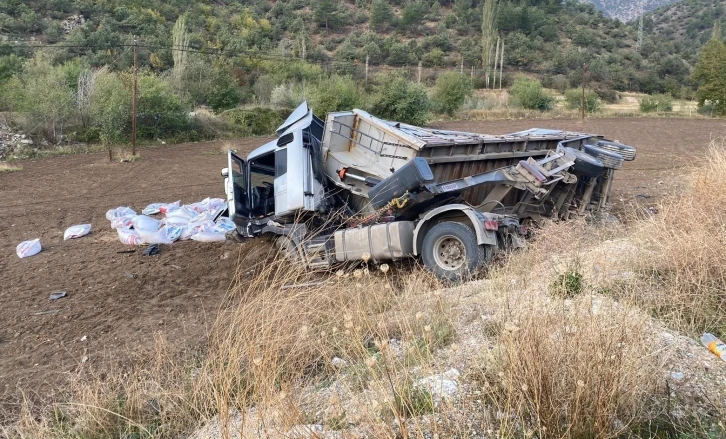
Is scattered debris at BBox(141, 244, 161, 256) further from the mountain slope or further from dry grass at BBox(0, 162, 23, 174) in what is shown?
the mountain slope

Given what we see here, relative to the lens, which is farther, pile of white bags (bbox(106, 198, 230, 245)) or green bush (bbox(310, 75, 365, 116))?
green bush (bbox(310, 75, 365, 116))

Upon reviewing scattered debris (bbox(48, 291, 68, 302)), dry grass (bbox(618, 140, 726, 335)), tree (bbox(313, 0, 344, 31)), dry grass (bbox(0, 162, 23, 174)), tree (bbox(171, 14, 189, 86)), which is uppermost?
tree (bbox(313, 0, 344, 31))

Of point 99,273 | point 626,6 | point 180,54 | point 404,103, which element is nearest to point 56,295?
point 99,273

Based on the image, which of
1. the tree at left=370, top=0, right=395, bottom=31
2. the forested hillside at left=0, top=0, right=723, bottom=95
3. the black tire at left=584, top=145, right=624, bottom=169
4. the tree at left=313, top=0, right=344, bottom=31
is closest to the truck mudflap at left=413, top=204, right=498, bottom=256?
the black tire at left=584, top=145, right=624, bottom=169

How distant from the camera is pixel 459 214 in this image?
7.06 m

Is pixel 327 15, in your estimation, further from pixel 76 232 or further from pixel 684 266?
Answer: pixel 684 266

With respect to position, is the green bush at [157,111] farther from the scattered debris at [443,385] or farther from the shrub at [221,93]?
the scattered debris at [443,385]

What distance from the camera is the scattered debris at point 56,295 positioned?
7252 millimetres

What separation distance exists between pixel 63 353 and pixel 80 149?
69.9ft

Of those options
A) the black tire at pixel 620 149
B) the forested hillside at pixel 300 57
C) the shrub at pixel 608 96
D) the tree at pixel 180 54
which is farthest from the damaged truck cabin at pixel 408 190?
the shrub at pixel 608 96

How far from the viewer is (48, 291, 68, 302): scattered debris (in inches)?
285

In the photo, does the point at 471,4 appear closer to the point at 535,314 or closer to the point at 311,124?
the point at 311,124

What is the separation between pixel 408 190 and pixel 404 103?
82.8 feet

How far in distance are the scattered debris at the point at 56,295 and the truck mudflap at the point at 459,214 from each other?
473cm
